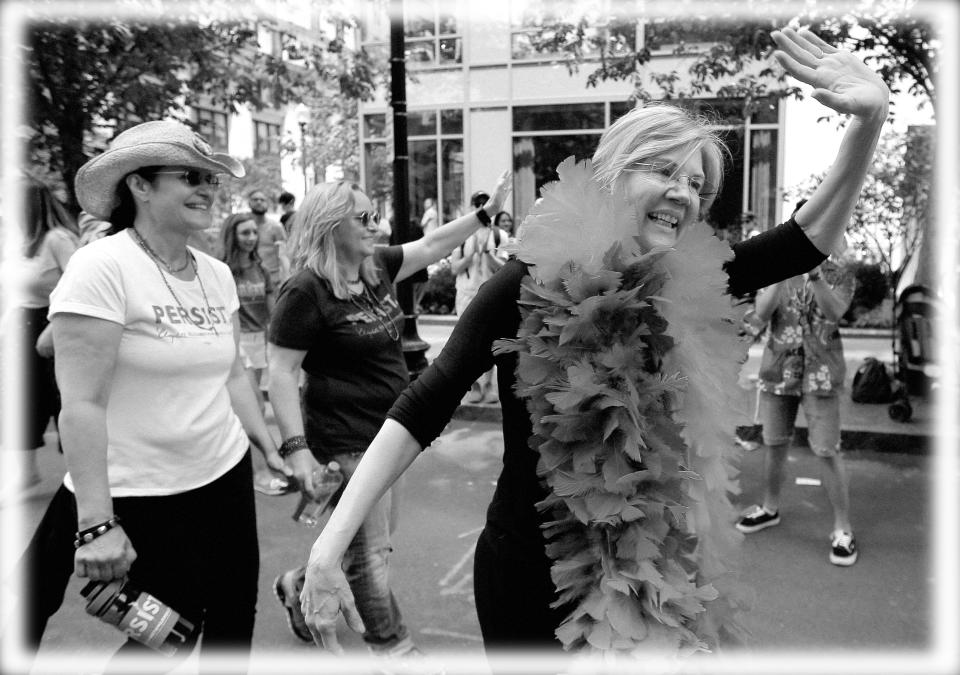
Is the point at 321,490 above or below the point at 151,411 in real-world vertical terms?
below

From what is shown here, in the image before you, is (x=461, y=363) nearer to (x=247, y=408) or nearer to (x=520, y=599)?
(x=520, y=599)

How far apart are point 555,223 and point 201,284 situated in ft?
4.06

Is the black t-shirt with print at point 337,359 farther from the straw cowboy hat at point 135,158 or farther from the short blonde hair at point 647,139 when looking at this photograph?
the short blonde hair at point 647,139

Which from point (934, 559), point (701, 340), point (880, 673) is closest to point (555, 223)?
point (701, 340)

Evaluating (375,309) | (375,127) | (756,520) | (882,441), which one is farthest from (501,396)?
(375,127)

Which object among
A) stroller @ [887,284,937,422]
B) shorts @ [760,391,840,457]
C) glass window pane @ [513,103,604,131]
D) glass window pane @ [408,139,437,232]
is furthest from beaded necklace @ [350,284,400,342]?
glass window pane @ [408,139,437,232]

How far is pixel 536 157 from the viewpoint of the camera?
15.6 metres

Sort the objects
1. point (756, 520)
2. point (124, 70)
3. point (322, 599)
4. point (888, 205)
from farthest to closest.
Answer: point (888, 205)
point (124, 70)
point (756, 520)
point (322, 599)

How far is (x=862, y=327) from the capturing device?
11.0 meters

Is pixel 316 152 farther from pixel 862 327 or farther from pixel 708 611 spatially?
pixel 708 611

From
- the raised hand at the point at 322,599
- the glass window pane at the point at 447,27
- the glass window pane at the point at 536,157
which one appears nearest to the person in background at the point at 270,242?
the raised hand at the point at 322,599

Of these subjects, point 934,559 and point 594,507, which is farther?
point 934,559

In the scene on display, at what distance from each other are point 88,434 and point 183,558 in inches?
18.5

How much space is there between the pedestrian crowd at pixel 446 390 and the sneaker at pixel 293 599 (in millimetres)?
374
